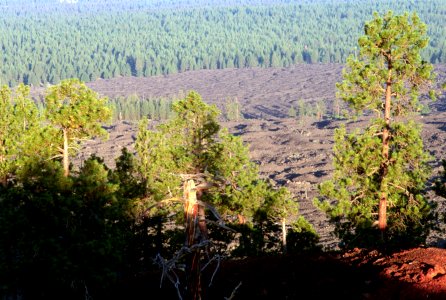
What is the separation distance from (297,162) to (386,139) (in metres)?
55.4

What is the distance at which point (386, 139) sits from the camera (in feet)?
70.7

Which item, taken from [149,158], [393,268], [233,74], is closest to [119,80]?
[233,74]

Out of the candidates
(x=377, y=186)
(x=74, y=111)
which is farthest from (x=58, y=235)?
(x=377, y=186)

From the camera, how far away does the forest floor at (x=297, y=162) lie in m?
13.2

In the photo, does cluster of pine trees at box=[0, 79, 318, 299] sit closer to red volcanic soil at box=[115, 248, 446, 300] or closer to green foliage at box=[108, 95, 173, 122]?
red volcanic soil at box=[115, 248, 446, 300]

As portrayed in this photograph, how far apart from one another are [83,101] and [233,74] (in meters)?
167

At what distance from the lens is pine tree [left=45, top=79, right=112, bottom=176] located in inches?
791

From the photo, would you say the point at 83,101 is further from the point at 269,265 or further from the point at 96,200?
the point at 269,265

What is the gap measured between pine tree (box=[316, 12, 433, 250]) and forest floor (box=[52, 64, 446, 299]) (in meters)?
1.70

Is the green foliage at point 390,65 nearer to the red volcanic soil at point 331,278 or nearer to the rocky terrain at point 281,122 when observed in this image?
the rocky terrain at point 281,122

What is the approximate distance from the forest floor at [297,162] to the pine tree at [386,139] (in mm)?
1701

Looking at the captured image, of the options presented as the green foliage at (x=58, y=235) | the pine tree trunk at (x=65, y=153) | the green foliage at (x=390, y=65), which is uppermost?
the green foliage at (x=390, y=65)

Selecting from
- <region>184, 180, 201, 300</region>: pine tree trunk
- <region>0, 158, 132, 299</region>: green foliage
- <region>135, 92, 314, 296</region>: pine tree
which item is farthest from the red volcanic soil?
<region>135, 92, 314, 296</region>: pine tree

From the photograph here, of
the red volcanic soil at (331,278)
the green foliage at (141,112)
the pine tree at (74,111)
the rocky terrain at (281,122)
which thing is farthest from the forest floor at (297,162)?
the green foliage at (141,112)
